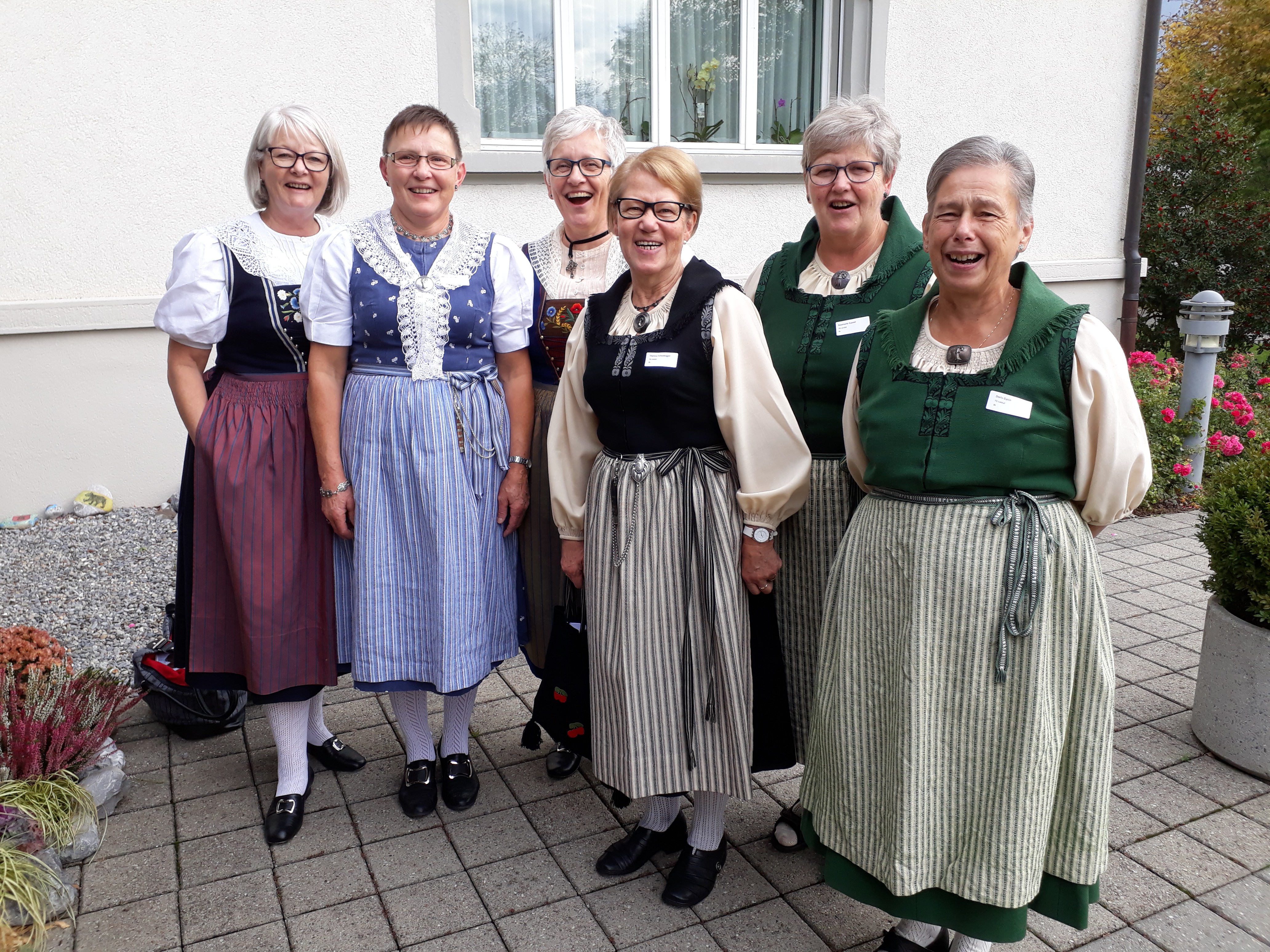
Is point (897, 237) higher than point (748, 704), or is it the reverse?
Answer: point (897, 237)

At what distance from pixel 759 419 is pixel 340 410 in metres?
1.24

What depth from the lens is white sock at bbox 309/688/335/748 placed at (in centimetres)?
325

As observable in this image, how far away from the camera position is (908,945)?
7.42 feet

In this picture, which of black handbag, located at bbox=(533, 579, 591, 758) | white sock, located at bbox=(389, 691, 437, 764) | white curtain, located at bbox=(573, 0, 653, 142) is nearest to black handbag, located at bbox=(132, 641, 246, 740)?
white sock, located at bbox=(389, 691, 437, 764)

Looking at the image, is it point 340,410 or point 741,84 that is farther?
point 741,84

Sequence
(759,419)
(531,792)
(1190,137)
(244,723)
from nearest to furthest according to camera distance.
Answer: (759,419) → (531,792) → (244,723) → (1190,137)

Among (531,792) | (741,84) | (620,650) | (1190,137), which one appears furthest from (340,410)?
(1190,137)

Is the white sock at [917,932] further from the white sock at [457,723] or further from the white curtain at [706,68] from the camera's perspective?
the white curtain at [706,68]

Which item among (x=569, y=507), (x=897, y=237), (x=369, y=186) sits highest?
(x=369, y=186)

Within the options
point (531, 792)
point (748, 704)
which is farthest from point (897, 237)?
point (531, 792)

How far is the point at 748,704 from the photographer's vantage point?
7.97 feet

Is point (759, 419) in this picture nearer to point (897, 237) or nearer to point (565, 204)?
point (897, 237)

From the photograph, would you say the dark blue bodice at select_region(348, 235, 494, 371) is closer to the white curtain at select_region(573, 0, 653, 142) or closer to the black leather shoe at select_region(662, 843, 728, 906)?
the black leather shoe at select_region(662, 843, 728, 906)

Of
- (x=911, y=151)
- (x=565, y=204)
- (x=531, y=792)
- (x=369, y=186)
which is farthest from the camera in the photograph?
(x=911, y=151)
